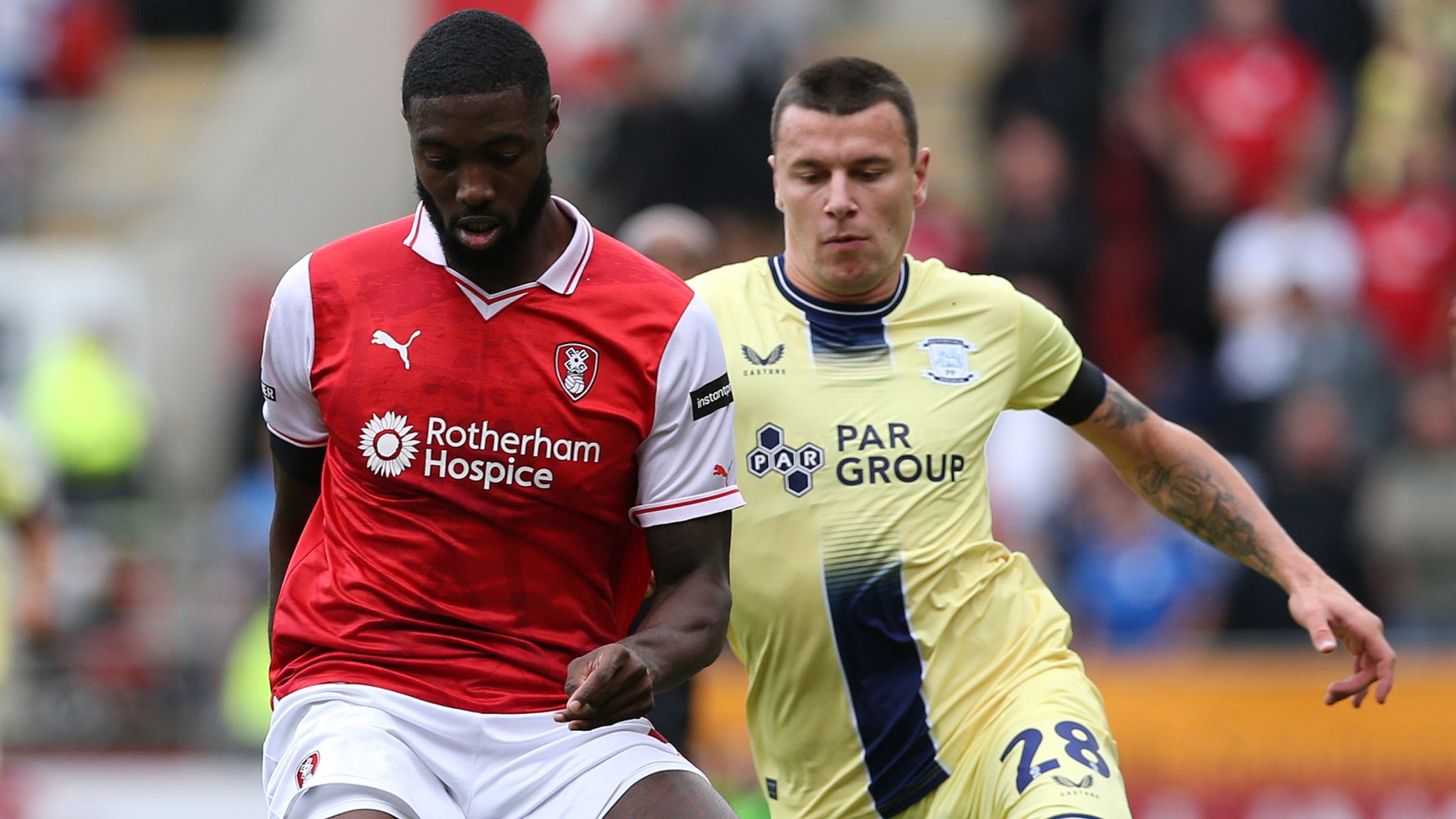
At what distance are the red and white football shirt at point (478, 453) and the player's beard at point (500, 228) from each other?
61 mm

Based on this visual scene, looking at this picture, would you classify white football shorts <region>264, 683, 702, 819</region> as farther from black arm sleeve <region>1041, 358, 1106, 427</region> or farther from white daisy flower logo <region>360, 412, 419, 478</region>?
black arm sleeve <region>1041, 358, 1106, 427</region>

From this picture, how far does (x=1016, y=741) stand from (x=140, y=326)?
1238 cm

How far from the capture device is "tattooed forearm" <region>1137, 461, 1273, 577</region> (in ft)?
20.7

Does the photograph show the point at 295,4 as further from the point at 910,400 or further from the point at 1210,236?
the point at 910,400

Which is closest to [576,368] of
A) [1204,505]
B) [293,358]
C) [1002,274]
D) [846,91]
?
[293,358]

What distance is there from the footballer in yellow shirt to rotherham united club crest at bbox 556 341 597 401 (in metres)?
1.14

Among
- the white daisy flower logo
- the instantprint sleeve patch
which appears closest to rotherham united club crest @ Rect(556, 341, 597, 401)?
the instantprint sleeve patch

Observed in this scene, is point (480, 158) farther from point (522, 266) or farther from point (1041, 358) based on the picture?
point (1041, 358)

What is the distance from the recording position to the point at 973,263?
1358 cm

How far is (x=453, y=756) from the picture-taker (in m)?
4.75

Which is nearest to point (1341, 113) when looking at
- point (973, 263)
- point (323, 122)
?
point (973, 263)

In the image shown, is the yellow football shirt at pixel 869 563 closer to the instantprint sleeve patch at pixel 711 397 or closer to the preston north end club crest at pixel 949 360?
the preston north end club crest at pixel 949 360

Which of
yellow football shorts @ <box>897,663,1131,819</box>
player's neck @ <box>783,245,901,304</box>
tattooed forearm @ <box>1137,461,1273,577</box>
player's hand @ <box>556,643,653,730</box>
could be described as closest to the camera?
player's hand @ <box>556,643,653,730</box>

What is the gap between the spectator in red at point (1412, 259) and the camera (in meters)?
13.1
